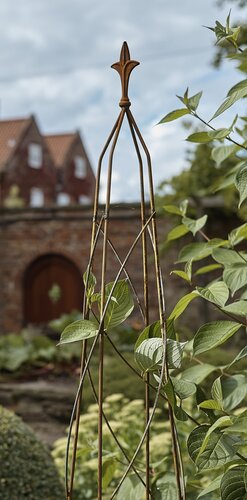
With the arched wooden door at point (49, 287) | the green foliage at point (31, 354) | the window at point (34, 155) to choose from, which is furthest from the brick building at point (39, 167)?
the green foliage at point (31, 354)

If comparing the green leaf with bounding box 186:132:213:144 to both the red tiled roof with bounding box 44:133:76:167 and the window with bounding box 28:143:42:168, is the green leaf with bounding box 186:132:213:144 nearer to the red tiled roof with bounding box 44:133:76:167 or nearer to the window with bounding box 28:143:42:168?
the window with bounding box 28:143:42:168

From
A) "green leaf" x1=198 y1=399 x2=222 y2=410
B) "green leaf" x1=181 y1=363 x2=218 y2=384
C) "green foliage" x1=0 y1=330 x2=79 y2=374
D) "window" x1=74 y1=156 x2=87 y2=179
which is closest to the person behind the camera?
"green leaf" x1=198 y1=399 x2=222 y2=410

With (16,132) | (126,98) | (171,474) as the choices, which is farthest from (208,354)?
(16,132)

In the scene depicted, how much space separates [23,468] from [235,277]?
1.69 m

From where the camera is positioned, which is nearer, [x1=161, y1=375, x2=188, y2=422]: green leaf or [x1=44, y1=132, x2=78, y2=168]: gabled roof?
[x1=161, y1=375, x2=188, y2=422]: green leaf

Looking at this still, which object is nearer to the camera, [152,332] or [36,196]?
[152,332]

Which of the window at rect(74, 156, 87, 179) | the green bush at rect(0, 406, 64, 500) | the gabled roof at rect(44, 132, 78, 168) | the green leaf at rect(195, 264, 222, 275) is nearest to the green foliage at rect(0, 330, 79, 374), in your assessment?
the green bush at rect(0, 406, 64, 500)

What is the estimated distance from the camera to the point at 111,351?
6457mm

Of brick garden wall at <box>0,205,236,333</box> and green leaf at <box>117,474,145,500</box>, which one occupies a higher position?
brick garden wall at <box>0,205,236,333</box>

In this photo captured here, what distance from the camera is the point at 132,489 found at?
1715mm

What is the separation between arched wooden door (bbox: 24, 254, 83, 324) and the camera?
37.7ft

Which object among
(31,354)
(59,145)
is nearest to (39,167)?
(59,145)

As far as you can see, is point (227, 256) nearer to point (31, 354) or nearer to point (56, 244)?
point (31, 354)

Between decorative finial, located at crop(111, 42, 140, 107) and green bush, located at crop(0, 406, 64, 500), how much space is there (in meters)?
1.76
